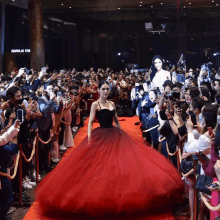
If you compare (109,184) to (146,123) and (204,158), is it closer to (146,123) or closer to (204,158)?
(204,158)

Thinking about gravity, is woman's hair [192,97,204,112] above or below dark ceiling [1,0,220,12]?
below

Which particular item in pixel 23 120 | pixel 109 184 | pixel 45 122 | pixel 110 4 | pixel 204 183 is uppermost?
pixel 110 4

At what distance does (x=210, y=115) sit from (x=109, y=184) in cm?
171

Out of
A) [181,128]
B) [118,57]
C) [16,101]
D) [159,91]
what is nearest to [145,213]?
[181,128]

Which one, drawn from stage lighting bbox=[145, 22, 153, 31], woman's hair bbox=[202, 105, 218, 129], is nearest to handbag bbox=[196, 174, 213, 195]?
woman's hair bbox=[202, 105, 218, 129]

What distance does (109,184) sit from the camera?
16.0 ft

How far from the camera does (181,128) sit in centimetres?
523

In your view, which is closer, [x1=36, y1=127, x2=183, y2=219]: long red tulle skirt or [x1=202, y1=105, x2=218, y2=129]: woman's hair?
[x1=202, y1=105, x2=218, y2=129]: woman's hair

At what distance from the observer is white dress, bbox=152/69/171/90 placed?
9.10 meters

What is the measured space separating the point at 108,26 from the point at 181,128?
19.4m

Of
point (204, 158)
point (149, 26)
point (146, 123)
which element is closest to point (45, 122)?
point (146, 123)

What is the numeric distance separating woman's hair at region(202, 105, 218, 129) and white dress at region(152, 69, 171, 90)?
5.29m

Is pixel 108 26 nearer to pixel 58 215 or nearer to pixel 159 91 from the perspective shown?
pixel 159 91

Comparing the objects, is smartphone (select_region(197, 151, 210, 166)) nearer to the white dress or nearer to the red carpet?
the red carpet
